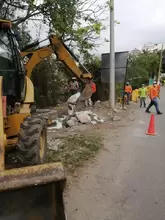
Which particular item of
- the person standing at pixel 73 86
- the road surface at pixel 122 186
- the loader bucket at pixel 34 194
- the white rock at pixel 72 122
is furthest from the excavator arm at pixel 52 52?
the person standing at pixel 73 86

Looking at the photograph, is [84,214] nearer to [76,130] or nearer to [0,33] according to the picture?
[0,33]

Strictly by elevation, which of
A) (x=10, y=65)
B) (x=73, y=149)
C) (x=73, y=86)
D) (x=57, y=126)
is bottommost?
(x=73, y=149)

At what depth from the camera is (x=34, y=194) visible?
106 inches

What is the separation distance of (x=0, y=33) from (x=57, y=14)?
19.1 feet

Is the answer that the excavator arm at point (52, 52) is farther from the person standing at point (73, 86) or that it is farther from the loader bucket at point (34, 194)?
the person standing at point (73, 86)

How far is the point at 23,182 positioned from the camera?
248cm

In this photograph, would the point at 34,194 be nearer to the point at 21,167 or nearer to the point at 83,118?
the point at 21,167

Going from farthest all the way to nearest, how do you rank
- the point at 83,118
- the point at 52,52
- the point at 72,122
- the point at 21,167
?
1. the point at 83,118
2. the point at 72,122
3. the point at 52,52
4. the point at 21,167

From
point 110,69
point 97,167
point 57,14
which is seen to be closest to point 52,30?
point 57,14

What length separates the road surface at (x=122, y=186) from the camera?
3.81 m

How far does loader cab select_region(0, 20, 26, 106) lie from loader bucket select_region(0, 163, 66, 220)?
8.58 ft

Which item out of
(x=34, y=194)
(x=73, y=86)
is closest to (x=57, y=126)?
(x=34, y=194)

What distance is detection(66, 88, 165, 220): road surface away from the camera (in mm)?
3806

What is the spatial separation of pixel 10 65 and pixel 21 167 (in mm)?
→ 2220
